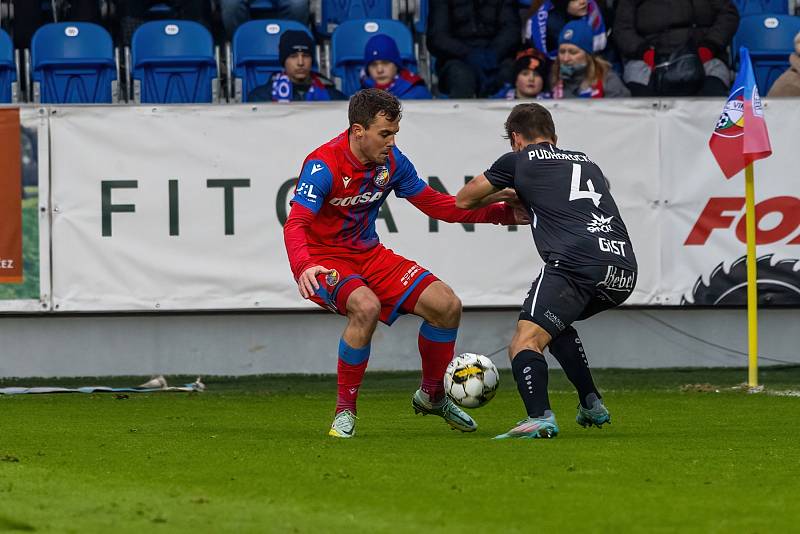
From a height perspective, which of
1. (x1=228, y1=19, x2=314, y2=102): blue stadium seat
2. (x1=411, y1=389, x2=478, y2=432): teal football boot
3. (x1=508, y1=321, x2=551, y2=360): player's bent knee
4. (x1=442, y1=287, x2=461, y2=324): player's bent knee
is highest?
(x1=228, y1=19, x2=314, y2=102): blue stadium seat

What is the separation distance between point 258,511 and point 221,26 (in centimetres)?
1139

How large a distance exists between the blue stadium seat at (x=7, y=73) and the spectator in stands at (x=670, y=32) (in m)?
6.04

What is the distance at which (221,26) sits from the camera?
51.4 feet

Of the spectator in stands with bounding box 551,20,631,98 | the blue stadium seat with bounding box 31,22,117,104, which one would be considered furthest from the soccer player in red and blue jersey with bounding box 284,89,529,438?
the blue stadium seat with bounding box 31,22,117,104

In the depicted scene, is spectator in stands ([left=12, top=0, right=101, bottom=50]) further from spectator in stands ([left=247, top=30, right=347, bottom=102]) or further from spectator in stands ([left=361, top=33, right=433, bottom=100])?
spectator in stands ([left=361, top=33, right=433, bottom=100])

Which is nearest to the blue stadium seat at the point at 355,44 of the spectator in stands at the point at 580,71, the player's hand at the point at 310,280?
the spectator in stands at the point at 580,71

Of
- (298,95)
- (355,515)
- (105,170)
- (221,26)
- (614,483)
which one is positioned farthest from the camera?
(221,26)

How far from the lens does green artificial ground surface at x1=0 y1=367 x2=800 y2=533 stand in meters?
4.75

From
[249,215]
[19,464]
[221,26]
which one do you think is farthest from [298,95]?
[19,464]

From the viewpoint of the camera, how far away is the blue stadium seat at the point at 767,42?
14.8m

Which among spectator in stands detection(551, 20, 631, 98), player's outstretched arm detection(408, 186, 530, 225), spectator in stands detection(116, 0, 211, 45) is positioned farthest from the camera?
spectator in stands detection(116, 0, 211, 45)

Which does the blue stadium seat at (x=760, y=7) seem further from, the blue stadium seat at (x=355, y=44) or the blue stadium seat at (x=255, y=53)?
the blue stadium seat at (x=255, y=53)

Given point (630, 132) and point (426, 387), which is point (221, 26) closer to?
point (630, 132)

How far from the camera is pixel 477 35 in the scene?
14.8 meters
